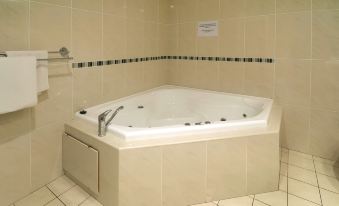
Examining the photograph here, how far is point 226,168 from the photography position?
1.47 m

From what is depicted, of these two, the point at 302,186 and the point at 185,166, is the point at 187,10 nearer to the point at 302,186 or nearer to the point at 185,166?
the point at 185,166

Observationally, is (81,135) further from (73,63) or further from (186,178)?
(186,178)

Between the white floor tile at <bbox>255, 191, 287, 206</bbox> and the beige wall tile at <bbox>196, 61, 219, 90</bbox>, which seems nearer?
the white floor tile at <bbox>255, 191, 287, 206</bbox>

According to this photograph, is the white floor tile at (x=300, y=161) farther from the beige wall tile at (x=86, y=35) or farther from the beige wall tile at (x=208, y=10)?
the beige wall tile at (x=86, y=35)

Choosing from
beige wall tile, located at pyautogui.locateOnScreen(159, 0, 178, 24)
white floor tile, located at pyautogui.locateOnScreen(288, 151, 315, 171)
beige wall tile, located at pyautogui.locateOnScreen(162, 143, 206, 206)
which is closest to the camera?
beige wall tile, located at pyautogui.locateOnScreen(162, 143, 206, 206)

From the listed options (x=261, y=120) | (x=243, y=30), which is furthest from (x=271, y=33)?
(x=261, y=120)

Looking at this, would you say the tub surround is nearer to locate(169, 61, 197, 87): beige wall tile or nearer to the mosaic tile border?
the mosaic tile border

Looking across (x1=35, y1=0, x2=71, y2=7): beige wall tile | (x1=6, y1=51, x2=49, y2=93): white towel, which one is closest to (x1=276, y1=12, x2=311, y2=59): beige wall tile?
(x1=35, y1=0, x2=71, y2=7): beige wall tile

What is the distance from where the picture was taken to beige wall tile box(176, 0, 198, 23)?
8.83 ft

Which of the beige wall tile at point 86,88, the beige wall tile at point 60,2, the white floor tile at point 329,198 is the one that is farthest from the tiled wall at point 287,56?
the beige wall tile at point 60,2

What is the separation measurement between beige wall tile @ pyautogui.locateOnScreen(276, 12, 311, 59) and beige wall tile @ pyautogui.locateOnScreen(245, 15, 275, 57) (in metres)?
0.07

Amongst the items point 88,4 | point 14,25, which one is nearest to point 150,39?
point 88,4

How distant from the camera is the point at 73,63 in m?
1.84

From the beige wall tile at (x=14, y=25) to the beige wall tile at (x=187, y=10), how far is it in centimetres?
179
